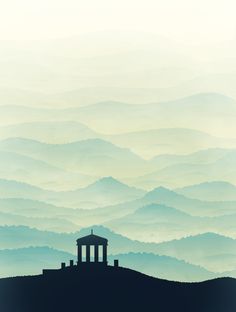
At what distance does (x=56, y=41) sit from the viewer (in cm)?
911

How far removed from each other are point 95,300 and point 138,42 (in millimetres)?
2219

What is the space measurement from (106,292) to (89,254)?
0.36 m

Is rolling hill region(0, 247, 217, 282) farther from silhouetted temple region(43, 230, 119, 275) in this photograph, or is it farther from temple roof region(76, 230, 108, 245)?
temple roof region(76, 230, 108, 245)

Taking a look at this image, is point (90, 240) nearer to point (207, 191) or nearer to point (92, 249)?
point (92, 249)

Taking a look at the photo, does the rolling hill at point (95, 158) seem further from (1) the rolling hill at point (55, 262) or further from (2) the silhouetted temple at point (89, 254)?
(1) the rolling hill at point (55, 262)

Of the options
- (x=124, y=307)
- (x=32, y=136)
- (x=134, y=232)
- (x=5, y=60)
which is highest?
(x=5, y=60)

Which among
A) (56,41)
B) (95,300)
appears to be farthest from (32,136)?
(95,300)

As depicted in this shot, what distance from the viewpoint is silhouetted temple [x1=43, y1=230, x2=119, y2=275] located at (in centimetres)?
873

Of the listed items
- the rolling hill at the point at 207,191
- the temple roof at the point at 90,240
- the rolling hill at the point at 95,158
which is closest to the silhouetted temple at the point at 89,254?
the temple roof at the point at 90,240

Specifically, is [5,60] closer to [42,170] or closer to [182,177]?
[42,170]

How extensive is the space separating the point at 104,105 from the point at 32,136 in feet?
2.19

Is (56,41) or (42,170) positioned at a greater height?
(56,41)

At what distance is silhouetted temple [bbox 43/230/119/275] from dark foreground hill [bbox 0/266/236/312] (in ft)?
0.14

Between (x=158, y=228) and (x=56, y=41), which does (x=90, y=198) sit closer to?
(x=158, y=228)
